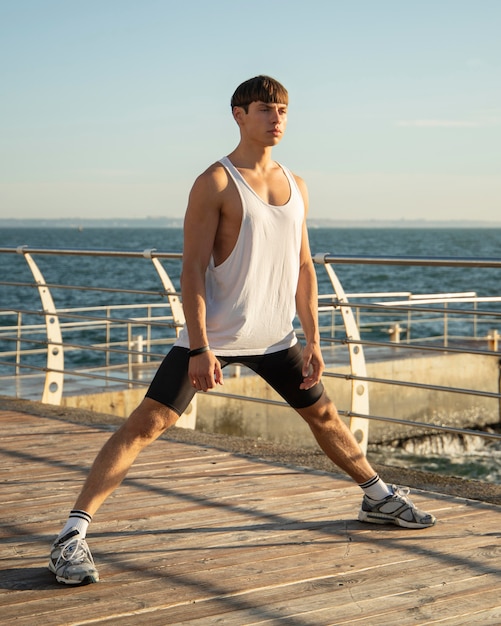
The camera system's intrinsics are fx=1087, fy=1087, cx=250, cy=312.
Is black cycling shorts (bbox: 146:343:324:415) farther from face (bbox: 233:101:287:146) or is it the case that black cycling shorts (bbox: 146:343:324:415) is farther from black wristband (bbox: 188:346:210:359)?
face (bbox: 233:101:287:146)

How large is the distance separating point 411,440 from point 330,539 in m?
11.5

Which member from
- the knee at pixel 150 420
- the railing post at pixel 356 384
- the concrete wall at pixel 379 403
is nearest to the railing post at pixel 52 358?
the railing post at pixel 356 384

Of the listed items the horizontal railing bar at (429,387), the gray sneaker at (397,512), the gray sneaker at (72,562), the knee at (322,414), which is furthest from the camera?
the horizontal railing bar at (429,387)

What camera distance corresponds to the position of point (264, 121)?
3.46 m

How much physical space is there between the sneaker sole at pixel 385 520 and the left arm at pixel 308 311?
598 millimetres

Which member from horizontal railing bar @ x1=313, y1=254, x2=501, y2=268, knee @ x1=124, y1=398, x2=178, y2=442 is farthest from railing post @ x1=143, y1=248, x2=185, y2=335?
knee @ x1=124, y1=398, x2=178, y2=442

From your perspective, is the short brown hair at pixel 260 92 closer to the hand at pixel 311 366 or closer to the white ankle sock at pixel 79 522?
the hand at pixel 311 366

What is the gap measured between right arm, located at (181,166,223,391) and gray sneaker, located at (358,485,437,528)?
3.06 feet

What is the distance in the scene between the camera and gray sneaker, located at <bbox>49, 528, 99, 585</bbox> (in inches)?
130

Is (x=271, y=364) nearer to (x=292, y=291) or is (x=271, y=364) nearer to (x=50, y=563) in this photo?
(x=292, y=291)

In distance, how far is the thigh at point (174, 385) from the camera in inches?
138

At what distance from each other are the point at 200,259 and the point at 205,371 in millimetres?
352

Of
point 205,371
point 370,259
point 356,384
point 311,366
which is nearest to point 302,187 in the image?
point 311,366

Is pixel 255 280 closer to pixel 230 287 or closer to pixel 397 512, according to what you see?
pixel 230 287
